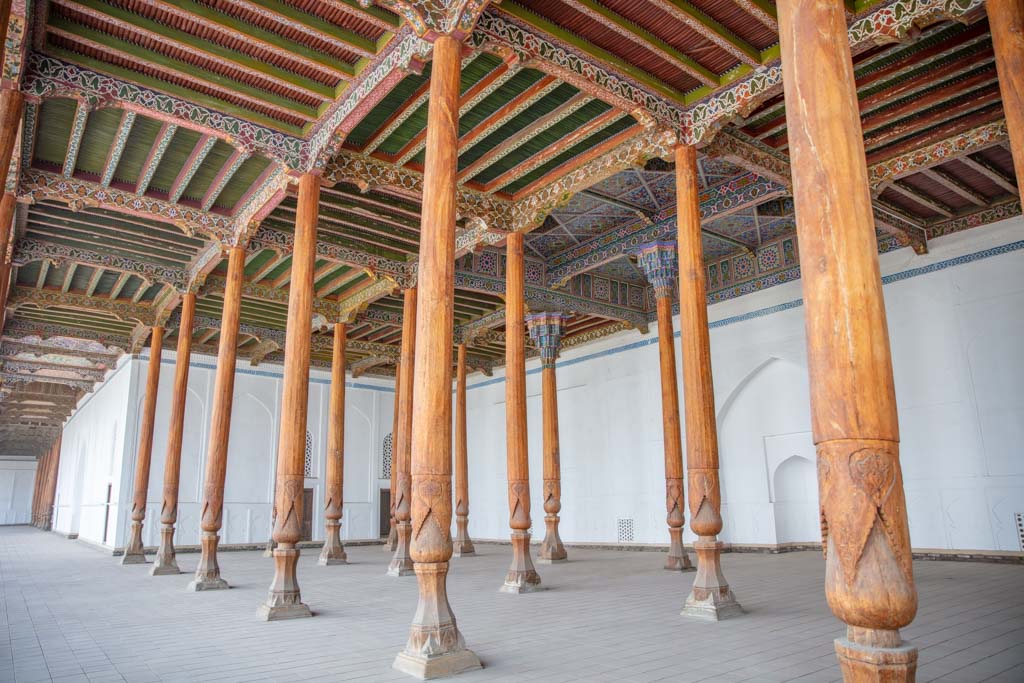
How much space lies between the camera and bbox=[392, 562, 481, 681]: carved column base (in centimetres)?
456

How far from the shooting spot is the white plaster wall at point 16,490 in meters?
41.7

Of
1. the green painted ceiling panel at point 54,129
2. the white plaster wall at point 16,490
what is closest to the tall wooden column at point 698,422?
the green painted ceiling panel at point 54,129

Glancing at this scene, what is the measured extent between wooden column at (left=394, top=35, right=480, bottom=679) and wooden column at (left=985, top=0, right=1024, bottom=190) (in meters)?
3.67

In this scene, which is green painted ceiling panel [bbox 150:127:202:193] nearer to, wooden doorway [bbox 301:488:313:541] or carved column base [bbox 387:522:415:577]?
carved column base [bbox 387:522:415:577]

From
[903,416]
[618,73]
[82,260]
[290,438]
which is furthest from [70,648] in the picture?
[903,416]

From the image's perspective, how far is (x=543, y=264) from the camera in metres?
13.5

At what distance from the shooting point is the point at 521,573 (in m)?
8.67

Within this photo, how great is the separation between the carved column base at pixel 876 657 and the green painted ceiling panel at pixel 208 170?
9.04 metres

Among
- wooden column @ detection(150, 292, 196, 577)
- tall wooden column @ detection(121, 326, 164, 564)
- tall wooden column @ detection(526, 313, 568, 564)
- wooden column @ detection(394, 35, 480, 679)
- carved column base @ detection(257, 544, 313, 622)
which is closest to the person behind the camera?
wooden column @ detection(394, 35, 480, 679)

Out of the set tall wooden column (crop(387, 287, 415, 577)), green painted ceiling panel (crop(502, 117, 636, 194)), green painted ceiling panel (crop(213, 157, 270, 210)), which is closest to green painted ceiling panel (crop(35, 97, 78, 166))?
green painted ceiling panel (crop(213, 157, 270, 210))

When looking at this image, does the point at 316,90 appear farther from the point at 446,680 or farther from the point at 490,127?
the point at 446,680

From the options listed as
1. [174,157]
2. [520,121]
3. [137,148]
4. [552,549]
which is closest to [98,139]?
[137,148]

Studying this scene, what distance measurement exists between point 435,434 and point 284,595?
3.22m

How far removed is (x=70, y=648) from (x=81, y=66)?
569 centimetres
